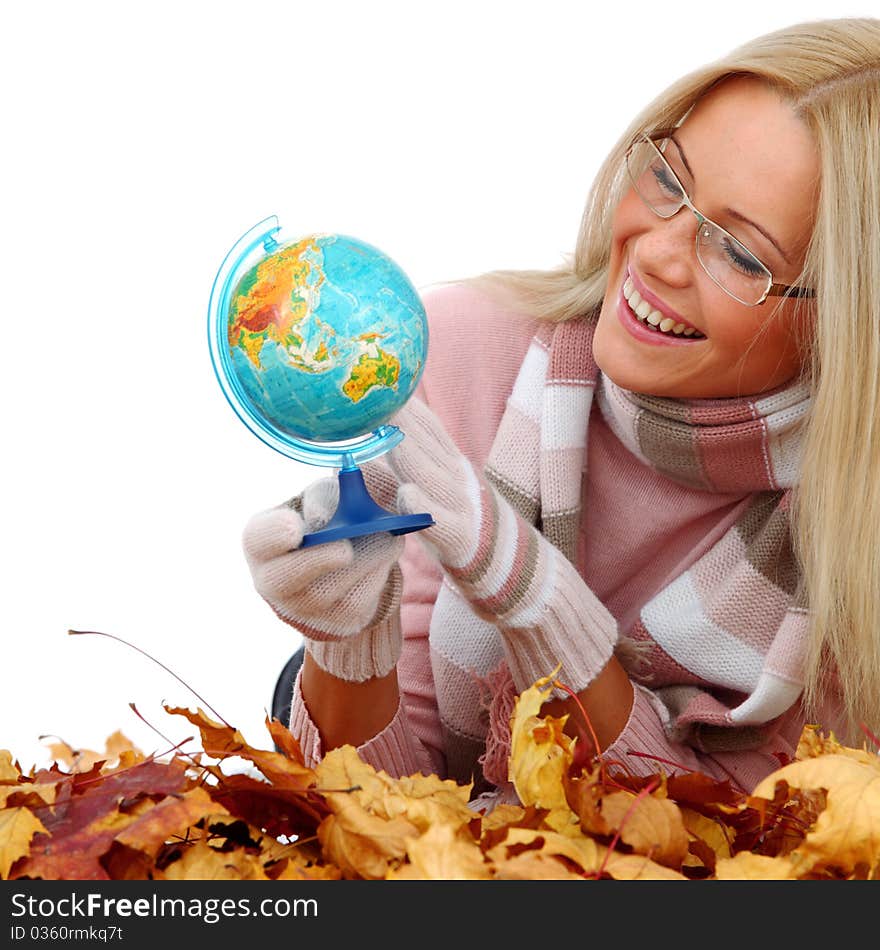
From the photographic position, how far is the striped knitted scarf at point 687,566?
1885mm

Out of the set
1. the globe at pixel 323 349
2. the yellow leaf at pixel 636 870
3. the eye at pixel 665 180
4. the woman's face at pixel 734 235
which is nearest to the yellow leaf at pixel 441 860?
the yellow leaf at pixel 636 870

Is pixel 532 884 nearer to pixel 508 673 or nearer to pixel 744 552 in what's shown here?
pixel 508 673

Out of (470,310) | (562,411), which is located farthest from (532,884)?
(470,310)

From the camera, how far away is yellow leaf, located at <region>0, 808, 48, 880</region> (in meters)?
0.97

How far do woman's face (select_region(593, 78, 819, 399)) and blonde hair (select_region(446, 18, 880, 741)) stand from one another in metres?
0.03

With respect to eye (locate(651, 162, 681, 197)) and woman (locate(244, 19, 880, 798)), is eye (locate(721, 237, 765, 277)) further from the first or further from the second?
eye (locate(651, 162, 681, 197))

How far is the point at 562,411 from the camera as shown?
2.00 m

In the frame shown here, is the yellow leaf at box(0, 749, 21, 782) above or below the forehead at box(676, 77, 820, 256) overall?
below

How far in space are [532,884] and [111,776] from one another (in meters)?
0.38

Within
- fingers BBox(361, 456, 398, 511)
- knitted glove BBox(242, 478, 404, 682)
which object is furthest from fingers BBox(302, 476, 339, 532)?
fingers BBox(361, 456, 398, 511)

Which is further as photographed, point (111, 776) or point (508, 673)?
point (508, 673)

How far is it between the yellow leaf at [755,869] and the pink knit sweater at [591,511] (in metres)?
1.01

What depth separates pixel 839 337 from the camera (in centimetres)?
167

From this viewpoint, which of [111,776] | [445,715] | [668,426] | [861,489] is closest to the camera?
[111,776]
